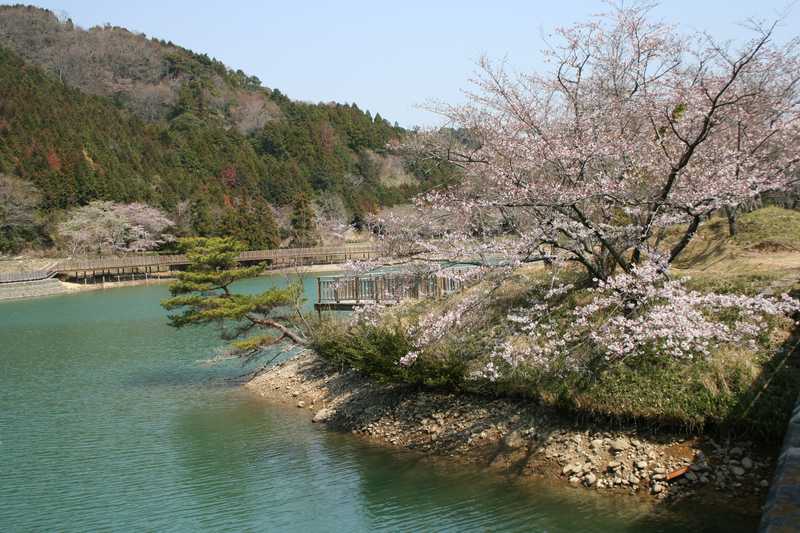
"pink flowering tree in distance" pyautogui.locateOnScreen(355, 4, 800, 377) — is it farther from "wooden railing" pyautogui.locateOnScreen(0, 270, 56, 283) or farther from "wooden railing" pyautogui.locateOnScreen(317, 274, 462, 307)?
"wooden railing" pyautogui.locateOnScreen(0, 270, 56, 283)

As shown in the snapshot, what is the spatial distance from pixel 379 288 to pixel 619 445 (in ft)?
27.9

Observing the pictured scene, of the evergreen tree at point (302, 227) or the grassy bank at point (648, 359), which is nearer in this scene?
the grassy bank at point (648, 359)

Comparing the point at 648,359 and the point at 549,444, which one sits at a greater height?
the point at 648,359

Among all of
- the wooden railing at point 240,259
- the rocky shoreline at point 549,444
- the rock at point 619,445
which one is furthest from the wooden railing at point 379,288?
the wooden railing at point 240,259

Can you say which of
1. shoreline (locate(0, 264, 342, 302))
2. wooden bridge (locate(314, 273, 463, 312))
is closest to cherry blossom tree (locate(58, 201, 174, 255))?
shoreline (locate(0, 264, 342, 302))

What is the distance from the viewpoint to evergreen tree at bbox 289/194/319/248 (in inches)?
2371

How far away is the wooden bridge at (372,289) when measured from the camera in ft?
43.4

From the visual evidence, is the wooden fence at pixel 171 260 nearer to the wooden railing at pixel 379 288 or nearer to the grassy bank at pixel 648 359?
the wooden railing at pixel 379 288

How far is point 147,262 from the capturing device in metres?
48.1

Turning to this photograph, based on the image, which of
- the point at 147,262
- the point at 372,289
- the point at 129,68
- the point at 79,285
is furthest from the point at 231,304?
the point at 129,68

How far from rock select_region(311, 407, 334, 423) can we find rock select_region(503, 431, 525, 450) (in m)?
3.81

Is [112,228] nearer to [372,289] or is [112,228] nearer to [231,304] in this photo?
[231,304]

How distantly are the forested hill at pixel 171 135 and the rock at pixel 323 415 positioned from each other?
79.7ft

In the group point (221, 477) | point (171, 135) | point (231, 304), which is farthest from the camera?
point (171, 135)
